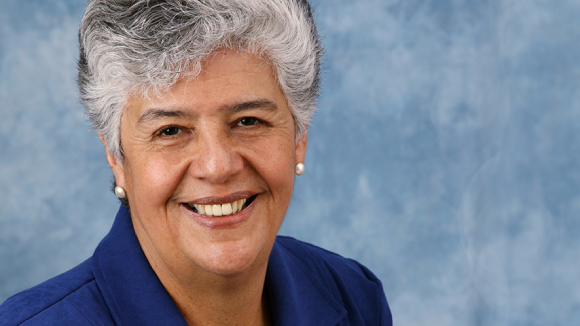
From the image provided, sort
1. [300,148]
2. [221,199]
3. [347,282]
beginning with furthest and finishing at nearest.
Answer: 1. [347,282]
2. [300,148]
3. [221,199]

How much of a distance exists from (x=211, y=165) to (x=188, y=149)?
67 millimetres

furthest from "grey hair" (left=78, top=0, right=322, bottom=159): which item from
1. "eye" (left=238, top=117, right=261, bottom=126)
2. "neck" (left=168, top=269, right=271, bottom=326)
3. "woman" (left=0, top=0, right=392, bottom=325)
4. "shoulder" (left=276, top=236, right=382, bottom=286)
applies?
"shoulder" (left=276, top=236, right=382, bottom=286)

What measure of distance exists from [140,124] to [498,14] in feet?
6.58

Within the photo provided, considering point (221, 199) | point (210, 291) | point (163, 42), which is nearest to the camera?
point (163, 42)

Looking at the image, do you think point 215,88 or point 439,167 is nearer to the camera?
point 215,88

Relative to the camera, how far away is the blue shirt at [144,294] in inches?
54.7

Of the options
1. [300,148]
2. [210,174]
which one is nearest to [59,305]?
[210,174]

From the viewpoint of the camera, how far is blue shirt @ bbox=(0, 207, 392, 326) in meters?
1.39

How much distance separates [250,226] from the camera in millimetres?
1488

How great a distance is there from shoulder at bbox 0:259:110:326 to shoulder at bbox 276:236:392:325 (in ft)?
2.10

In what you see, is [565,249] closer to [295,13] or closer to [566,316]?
[566,316]

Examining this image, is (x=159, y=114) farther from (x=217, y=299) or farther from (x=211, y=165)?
(x=217, y=299)

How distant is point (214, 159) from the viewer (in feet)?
4.45

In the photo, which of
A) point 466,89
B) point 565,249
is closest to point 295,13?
point 466,89
